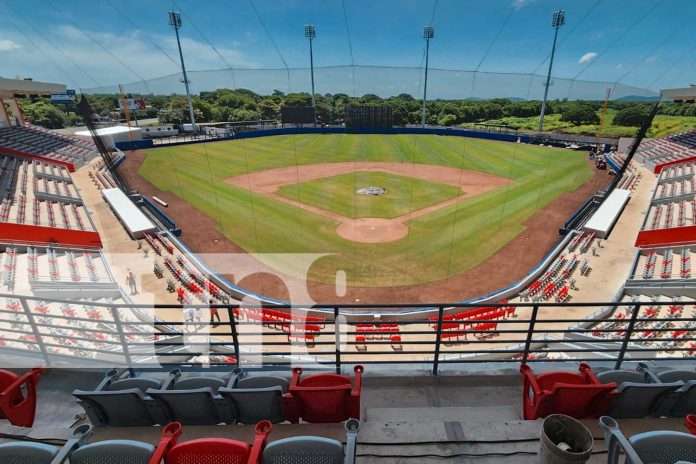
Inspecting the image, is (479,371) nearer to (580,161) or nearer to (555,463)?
(555,463)

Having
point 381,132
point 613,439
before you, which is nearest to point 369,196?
point 613,439

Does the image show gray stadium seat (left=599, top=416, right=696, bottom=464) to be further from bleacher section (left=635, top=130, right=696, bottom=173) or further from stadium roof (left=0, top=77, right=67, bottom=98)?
bleacher section (left=635, top=130, right=696, bottom=173)

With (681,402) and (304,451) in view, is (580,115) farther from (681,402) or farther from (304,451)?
(304,451)

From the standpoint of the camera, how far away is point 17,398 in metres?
3.75

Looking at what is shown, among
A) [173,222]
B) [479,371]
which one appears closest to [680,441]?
[479,371]

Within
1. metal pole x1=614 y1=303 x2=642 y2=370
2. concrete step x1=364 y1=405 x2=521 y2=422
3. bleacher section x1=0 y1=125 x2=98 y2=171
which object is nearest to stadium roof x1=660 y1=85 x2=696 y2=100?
metal pole x1=614 y1=303 x2=642 y2=370

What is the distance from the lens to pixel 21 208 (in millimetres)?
19484

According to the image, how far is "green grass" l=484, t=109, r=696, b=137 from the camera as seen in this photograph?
181 ft

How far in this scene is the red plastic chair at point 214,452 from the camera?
2.54m

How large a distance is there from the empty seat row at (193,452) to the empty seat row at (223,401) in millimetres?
753

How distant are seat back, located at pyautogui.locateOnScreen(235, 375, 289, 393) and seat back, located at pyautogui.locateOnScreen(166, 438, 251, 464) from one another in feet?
3.90

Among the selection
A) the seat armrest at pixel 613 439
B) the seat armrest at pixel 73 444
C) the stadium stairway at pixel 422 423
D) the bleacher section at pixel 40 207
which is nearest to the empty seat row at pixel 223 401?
the stadium stairway at pixel 422 423

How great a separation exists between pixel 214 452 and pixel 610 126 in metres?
80.1

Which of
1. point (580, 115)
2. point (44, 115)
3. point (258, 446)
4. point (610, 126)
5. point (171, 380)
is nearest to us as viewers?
point (258, 446)
